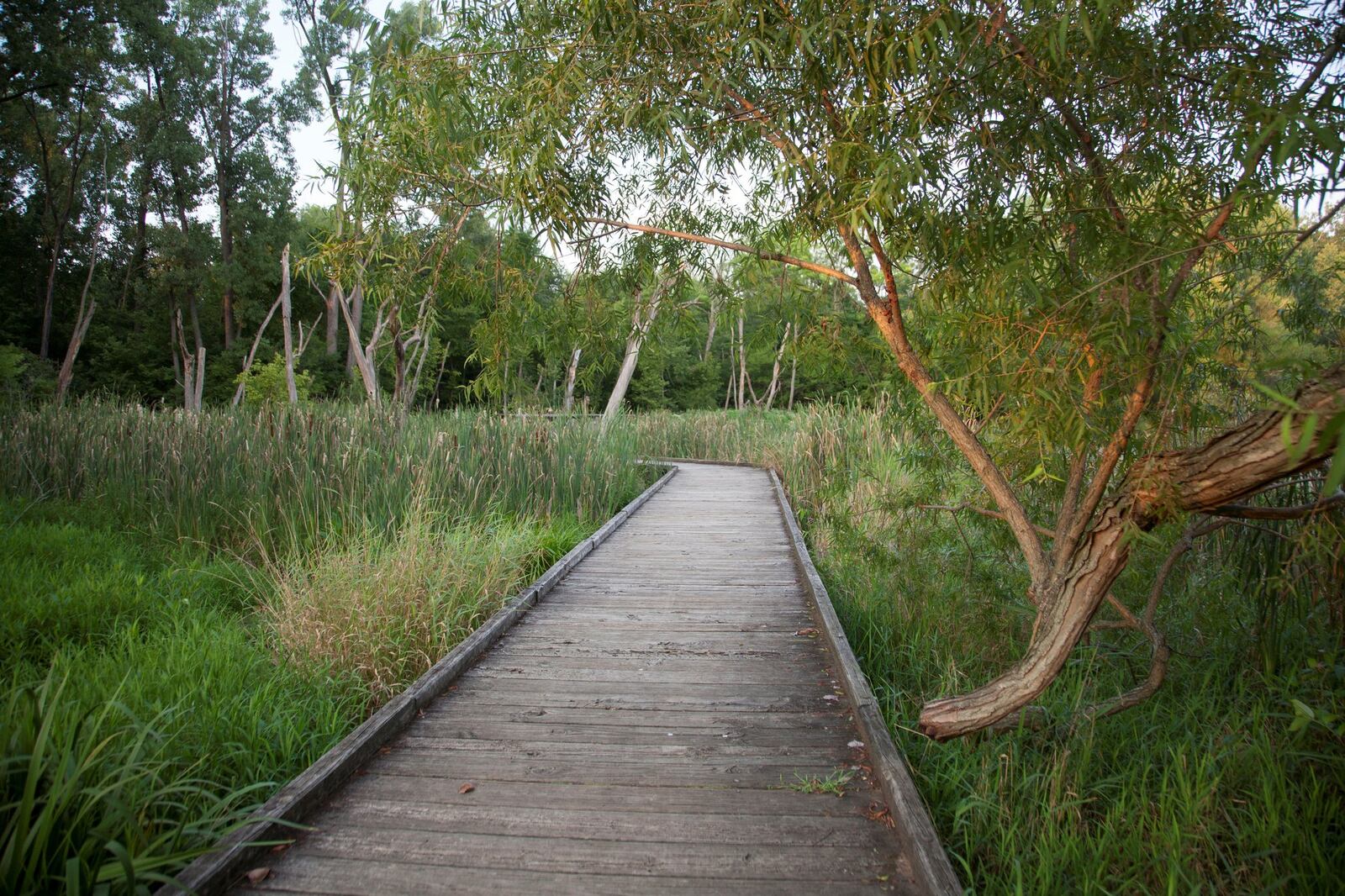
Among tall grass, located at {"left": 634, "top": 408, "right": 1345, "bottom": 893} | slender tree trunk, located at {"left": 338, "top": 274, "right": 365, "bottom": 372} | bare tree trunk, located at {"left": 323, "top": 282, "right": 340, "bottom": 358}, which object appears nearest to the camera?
tall grass, located at {"left": 634, "top": 408, "right": 1345, "bottom": 893}

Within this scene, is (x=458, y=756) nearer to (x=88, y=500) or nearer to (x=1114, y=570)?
(x=1114, y=570)

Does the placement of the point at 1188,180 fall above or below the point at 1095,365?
above

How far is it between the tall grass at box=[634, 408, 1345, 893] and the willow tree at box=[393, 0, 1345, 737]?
0.30 m

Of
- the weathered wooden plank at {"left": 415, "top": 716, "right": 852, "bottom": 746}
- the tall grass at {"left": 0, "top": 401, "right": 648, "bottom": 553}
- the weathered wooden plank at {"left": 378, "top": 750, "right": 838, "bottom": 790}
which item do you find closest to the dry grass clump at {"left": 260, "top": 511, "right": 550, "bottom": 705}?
the tall grass at {"left": 0, "top": 401, "right": 648, "bottom": 553}

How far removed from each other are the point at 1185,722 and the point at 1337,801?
550 millimetres

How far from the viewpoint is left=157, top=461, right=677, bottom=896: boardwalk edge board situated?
1.75 m

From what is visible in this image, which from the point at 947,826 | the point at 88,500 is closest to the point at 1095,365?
the point at 947,826

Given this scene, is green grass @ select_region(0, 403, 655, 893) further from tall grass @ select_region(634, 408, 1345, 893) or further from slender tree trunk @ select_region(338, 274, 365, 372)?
slender tree trunk @ select_region(338, 274, 365, 372)

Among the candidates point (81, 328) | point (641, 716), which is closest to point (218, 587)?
point (641, 716)

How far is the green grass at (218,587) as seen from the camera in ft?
6.02

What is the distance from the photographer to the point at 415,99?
9.80 ft

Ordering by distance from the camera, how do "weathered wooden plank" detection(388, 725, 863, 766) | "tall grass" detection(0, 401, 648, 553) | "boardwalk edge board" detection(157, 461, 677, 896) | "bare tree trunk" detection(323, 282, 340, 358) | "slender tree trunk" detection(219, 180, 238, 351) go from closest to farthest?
1. "boardwalk edge board" detection(157, 461, 677, 896)
2. "weathered wooden plank" detection(388, 725, 863, 766)
3. "tall grass" detection(0, 401, 648, 553)
4. "slender tree trunk" detection(219, 180, 238, 351)
5. "bare tree trunk" detection(323, 282, 340, 358)

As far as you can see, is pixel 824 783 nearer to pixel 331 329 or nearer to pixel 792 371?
pixel 792 371

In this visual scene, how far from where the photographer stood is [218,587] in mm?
4547
